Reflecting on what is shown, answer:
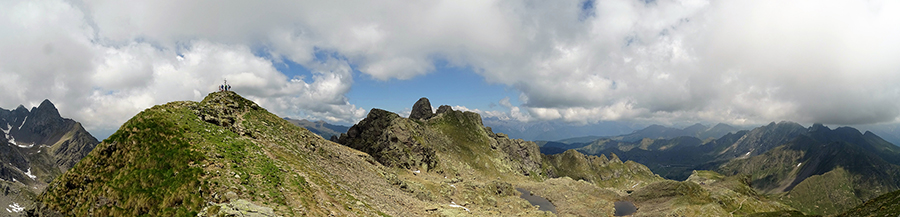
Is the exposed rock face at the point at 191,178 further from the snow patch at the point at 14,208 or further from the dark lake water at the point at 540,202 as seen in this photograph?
the snow patch at the point at 14,208

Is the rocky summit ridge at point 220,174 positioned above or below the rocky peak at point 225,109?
below

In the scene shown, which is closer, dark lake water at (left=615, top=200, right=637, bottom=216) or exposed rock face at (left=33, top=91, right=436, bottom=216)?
exposed rock face at (left=33, top=91, right=436, bottom=216)

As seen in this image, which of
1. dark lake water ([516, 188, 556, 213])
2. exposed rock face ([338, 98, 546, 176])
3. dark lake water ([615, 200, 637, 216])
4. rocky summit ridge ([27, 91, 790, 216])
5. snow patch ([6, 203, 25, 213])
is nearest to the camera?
rocky summit ridge ([27, 91, 790, 216])

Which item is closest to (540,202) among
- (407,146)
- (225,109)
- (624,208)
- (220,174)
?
(624,208)

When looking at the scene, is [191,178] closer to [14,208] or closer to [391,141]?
[391,141]

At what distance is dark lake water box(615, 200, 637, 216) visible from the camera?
123562mm

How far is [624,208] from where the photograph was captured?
129 metres

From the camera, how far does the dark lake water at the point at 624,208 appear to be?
123562 millimetres

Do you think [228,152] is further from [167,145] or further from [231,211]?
[231,211]

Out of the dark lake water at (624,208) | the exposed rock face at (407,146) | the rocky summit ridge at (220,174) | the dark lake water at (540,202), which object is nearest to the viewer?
the rocky summit ridge at (220,174)

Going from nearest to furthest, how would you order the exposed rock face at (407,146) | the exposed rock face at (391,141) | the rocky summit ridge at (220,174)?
the rocky summit ridge at (220,174)
the exposed rock face at (391,141)
the exposed rock face at (407,146)

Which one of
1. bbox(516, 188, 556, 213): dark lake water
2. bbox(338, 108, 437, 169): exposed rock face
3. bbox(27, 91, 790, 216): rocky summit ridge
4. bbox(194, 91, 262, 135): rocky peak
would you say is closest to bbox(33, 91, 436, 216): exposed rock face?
bbox(27, 91, 790, 216): rocky summit ridge

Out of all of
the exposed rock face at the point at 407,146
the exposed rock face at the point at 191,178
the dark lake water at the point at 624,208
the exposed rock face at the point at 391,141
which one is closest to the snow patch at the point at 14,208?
the exposed rock face at the point at 407,146

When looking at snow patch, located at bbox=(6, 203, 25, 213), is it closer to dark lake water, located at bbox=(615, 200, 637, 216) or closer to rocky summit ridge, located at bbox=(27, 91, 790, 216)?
rocky summit ridge, located at bbox=(27, 91, 790, 216)
